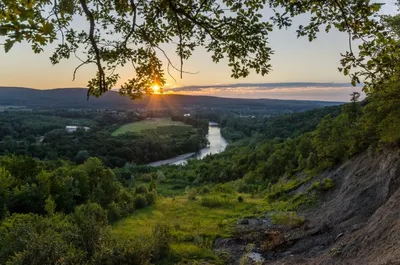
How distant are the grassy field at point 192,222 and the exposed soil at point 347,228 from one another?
917 mm

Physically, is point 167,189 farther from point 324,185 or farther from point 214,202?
point 324,185

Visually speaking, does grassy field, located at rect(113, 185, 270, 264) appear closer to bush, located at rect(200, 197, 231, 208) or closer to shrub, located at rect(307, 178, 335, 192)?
bush, located at rect(200, 197, 231, 208)

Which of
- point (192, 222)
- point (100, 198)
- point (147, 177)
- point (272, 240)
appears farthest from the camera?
point (147, 177)

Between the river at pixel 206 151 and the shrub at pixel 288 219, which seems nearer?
the shrub at pixel 288 219

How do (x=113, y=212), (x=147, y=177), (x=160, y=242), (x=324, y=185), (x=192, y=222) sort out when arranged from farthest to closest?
(x=147, y=177)
(x=113, y=212)
(x=192, y=222)
(x=324, y=185)
(x=160, y=242)

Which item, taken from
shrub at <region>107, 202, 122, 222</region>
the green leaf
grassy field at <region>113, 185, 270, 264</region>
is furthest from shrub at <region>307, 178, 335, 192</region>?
the green leaf

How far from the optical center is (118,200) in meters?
25.1

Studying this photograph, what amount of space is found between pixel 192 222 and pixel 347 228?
8.90 meters

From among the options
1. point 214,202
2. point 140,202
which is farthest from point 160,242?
point 140,202

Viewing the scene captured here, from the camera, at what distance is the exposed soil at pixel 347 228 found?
27.7 ft

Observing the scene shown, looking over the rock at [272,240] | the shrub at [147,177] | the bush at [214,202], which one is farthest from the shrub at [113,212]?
the shrub at [147,177]

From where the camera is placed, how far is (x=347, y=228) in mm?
11078

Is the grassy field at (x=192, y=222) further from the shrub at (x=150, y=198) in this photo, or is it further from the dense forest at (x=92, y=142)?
the dense forest at (x=92, y=142)

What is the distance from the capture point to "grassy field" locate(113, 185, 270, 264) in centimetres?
1215
